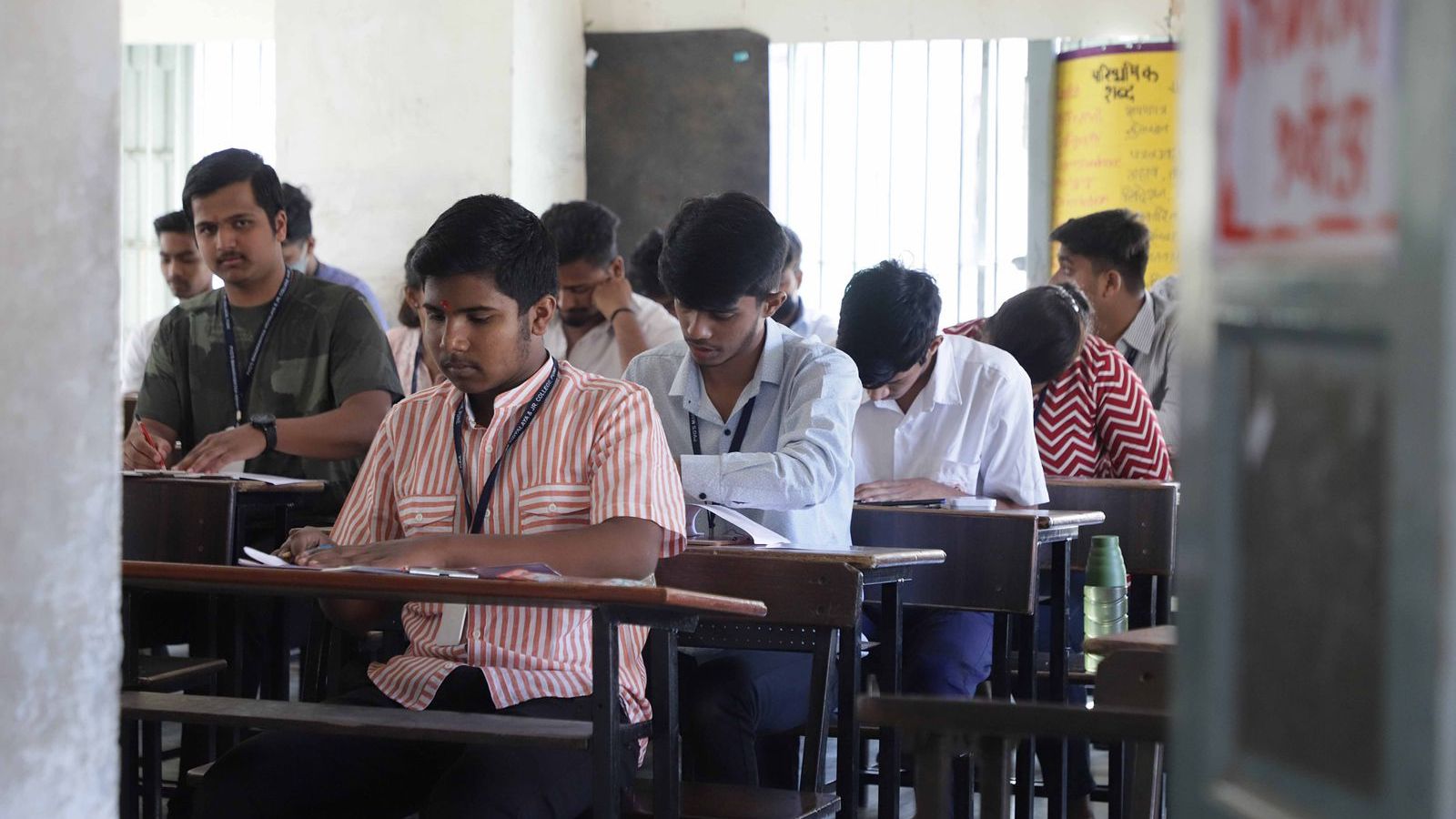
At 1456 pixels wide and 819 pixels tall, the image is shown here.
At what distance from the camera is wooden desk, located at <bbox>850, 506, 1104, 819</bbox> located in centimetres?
313

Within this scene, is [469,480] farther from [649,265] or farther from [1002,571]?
[649,265]

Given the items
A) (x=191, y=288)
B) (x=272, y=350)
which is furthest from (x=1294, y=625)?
(x=191, y=288)

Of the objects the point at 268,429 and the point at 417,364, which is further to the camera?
the point at 417,364

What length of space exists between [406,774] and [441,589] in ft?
1.69

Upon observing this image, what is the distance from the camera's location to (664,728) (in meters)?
2.24

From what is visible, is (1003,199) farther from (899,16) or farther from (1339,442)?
(1339,442)

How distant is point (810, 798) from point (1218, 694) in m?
1.72

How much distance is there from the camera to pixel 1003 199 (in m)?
7.01

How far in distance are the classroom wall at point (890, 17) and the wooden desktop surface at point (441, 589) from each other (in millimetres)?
5216

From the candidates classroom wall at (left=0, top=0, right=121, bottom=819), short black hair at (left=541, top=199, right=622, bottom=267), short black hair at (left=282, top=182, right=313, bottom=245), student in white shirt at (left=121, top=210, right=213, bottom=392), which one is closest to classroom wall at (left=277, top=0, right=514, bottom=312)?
student in white shirt at (left=121, top=210, right=213, bottom=392)

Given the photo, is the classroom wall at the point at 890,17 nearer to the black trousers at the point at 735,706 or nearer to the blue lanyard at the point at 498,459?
the black trousers at the point at 735,706

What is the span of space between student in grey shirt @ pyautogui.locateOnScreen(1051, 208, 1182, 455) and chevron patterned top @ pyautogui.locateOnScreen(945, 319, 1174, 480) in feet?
2.34

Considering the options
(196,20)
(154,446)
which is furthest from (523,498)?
(196,20)

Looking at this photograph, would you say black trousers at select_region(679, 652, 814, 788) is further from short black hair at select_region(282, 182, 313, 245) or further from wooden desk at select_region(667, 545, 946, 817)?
short black hair at select_region(282, 182, 313, 245)
